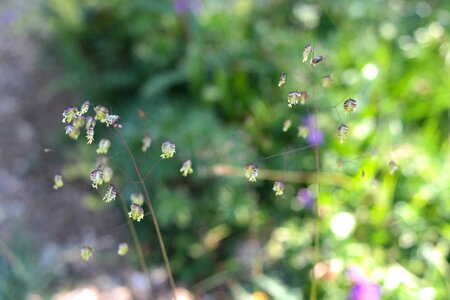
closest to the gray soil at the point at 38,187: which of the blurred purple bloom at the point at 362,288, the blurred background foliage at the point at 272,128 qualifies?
the blurred background foliage at the point at 272,128

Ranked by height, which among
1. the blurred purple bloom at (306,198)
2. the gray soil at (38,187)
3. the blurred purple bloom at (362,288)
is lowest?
the blurred purple bloom at (362,288)

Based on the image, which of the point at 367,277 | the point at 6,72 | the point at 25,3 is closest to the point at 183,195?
the point at 367,277

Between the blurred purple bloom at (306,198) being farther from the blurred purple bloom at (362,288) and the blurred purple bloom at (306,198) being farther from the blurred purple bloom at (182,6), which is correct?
the blurred purple bloom at (182,6)

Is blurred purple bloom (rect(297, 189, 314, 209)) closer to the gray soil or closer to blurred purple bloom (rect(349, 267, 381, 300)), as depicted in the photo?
blurred purple bloom (rect(349, 267, 381, 300))

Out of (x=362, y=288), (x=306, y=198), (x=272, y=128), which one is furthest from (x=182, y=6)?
(x=362, y=288)

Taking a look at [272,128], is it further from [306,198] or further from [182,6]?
[182,6]

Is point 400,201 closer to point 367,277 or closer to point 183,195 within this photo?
point 367,277
